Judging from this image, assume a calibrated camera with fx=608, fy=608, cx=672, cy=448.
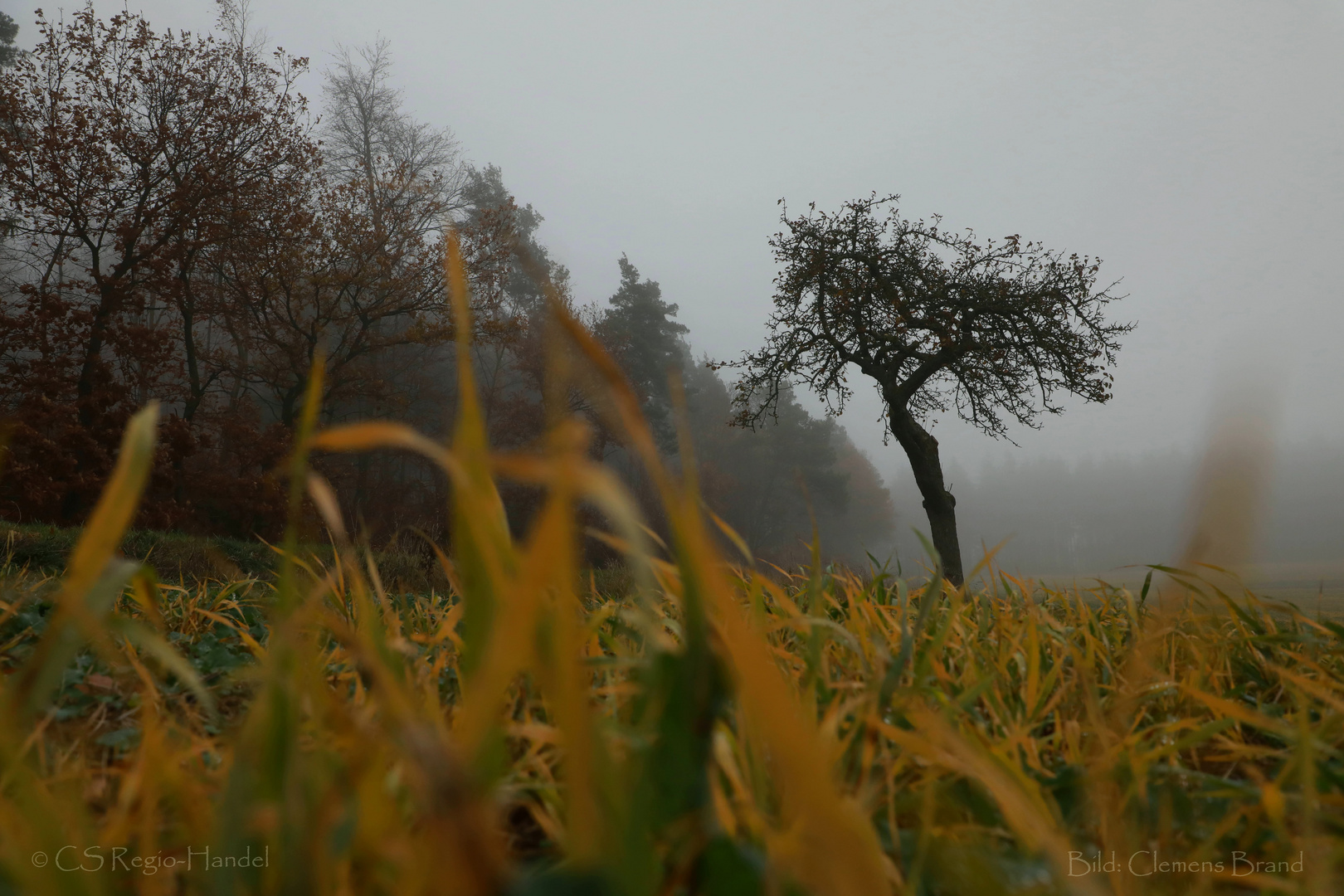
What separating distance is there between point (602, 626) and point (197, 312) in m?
16.6

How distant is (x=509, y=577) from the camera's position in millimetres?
684

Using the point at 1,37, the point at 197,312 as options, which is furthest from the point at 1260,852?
the point at 1,37

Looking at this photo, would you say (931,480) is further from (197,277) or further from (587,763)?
(197,277)

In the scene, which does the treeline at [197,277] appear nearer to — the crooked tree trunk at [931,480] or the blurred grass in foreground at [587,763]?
the crooked tree trunk at [931,480]

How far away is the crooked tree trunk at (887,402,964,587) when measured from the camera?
8969 mm

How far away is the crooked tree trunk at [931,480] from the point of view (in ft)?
29.4

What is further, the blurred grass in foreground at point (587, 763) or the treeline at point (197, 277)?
the treeline at point (197, 277)

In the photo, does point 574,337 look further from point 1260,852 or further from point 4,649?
point 4,649

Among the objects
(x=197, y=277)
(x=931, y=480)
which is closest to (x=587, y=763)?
(x=931, y=480)

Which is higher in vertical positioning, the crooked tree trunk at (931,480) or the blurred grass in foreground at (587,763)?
the crooked tree trunk at (931,480)

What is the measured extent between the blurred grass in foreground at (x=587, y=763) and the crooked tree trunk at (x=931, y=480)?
828 centimetres

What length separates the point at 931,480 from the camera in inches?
367

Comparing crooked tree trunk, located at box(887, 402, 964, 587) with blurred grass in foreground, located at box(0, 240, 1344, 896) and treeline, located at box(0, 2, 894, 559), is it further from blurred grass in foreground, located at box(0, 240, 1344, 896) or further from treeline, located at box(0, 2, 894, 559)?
blurred grass in foreground, located at box(0, 240, 1344, 896)

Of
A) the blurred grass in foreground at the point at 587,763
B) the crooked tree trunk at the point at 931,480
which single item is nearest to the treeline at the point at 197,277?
the crooked tree trunk at the point at 931,480
